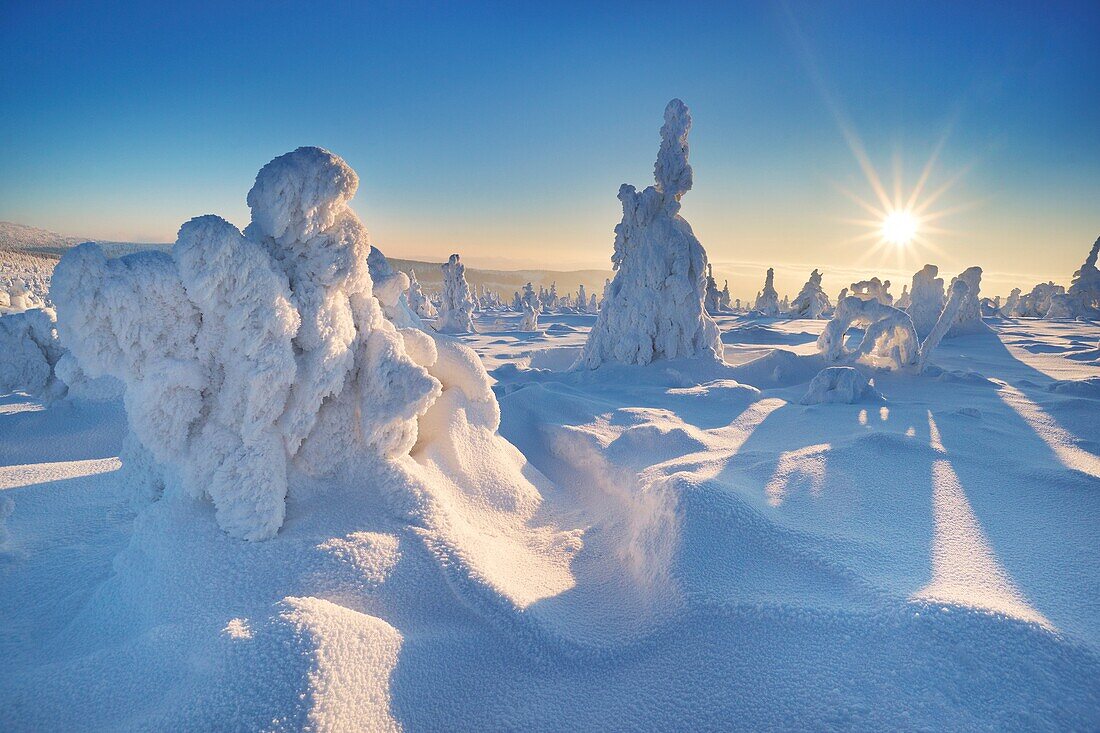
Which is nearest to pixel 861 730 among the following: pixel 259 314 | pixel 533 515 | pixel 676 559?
pixel 676 559

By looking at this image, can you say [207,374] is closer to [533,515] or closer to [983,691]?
[533,515]

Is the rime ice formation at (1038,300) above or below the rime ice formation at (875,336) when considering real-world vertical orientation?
above

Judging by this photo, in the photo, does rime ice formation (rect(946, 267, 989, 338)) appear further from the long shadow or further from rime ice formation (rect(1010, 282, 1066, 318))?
rime ice formation (rect(1010, 282, 1066, 318))

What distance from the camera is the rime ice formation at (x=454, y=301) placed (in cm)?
2703

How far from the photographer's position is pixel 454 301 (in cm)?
2797

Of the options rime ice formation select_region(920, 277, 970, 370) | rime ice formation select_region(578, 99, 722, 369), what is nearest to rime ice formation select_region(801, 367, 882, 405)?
rime ice formation select_region(920, 277, 970, 370)

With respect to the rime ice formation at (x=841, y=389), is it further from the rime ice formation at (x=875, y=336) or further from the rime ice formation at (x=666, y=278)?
the rime ice formation at (x=666, y=278)

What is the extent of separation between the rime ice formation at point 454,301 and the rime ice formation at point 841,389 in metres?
21.9

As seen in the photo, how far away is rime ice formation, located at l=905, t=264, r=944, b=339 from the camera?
18.5 meters

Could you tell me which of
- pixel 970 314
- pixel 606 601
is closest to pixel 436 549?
pixel 606 601

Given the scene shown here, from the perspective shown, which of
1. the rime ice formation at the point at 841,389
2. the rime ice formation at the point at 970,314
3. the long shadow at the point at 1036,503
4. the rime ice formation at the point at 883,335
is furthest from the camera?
the rime ice formation at the point at 970,314

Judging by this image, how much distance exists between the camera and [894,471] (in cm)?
420

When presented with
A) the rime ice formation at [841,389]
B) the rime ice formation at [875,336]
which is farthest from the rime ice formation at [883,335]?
the rime ice formation at [841,389]

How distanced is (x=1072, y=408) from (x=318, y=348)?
383 inches
